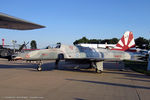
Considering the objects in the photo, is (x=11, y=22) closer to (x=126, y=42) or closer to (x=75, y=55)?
(x=75, y=55)

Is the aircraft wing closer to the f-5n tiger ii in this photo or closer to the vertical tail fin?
the f-5n tiger ii

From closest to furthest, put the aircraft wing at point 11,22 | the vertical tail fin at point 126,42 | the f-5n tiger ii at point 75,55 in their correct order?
the aircraft wing at point 11,22 → the f-5n tiger ii at point 75,55 → the vertical tail fin at point 126,42

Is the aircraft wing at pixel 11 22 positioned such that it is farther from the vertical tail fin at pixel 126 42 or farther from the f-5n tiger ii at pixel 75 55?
the vertical tail fin at pixel 126 42

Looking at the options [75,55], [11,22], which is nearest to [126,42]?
[75,55]

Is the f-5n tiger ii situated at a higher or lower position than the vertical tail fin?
lower

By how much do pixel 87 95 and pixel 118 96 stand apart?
122 centimetres

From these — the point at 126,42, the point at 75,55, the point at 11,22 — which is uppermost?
the point at 126,42

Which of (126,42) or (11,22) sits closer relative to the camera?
(11,22)

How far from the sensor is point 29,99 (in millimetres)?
5293

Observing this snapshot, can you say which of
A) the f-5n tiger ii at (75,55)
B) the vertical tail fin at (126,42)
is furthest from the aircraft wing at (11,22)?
the vertical tail fin at (126,42)

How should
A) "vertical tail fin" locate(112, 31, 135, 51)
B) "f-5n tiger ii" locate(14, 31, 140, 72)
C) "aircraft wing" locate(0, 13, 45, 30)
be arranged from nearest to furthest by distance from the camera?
"aircraft wing" locate(0, 13, 45, 30) → "f-5n tiger ii" locate(14, 31, 140, 72) → "vertical tail fin" locate(112, 31, 135, 51)

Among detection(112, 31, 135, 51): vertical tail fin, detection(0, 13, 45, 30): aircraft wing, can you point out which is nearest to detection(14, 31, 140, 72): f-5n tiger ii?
detection(112, 31, 135, 51): vertical tail fin

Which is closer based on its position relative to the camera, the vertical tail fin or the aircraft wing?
the aircraft wing

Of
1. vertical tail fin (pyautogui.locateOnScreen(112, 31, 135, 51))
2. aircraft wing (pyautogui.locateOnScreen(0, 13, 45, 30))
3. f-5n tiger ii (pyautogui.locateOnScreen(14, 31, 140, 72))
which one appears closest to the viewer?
aircraft wing (pyautogui.locateOnScreen(0, 13, 45, 30))
